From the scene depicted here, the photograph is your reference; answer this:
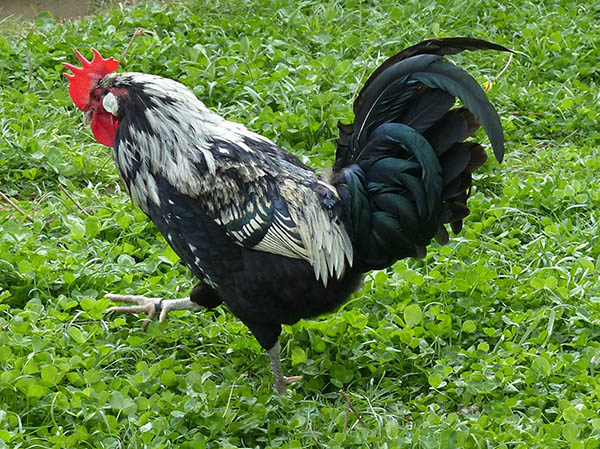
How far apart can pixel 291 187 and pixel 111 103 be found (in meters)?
0.91

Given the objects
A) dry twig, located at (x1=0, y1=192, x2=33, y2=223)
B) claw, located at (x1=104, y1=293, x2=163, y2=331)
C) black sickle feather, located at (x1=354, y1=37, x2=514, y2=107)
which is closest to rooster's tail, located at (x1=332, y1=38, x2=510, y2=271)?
black sickle feather, located at (x1=354, y1=37, x2=514, y2=107)

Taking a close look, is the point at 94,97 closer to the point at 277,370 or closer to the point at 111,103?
the point at 111,103

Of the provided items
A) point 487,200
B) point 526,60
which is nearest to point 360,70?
point 526,60

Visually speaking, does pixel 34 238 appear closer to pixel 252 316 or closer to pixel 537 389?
pixel 252 316

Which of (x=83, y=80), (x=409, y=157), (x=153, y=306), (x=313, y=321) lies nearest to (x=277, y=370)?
(x=313, y=321)

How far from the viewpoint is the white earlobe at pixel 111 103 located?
394 centimetres

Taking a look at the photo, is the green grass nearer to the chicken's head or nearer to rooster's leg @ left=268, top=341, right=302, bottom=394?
rooster's leg @ left=268, top=341, right=302, bottom=394

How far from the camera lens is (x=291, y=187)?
155 inches

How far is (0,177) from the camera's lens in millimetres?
5648

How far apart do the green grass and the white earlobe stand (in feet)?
3.61

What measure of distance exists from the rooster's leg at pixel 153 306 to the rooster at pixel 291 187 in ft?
1.87

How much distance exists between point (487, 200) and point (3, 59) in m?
3.91

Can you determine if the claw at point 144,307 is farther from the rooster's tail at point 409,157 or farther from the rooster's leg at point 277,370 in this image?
the rooster's tail at point 409,157

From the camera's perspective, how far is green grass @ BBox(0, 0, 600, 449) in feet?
12.7
